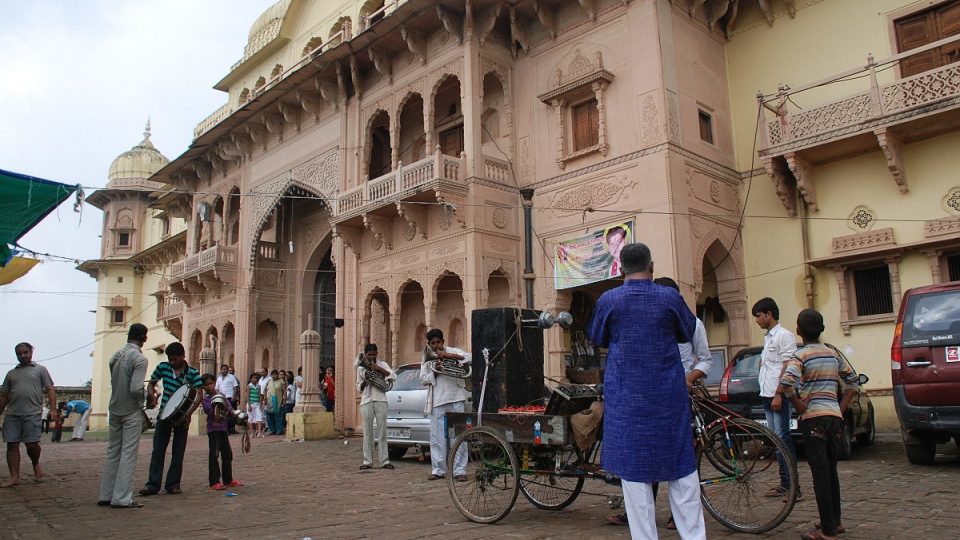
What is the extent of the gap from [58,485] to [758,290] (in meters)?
11.8

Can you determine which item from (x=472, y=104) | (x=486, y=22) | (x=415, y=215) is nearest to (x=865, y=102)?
(x=472, y=104)

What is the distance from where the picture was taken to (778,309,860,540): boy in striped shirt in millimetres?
4668

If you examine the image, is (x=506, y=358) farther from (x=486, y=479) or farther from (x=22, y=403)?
(x=22, y=403)

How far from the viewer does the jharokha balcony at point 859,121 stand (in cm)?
1151

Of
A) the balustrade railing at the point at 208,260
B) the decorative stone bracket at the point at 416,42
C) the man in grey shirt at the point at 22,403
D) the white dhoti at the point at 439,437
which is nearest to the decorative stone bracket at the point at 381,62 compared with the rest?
the decorative stone bracket at the point at 416,42

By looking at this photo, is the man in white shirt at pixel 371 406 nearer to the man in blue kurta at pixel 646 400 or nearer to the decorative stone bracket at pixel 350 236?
the man in blue kurta at pixel 646 400

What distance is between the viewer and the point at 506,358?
6473 mm

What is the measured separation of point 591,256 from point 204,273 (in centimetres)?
1446

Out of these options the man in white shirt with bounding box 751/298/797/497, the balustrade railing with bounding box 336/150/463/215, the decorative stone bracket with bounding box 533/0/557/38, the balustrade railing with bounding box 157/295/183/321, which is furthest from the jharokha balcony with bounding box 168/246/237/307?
the man in white shirt with bounding box 751/298/797/497

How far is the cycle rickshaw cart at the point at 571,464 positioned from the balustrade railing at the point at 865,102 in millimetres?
8993

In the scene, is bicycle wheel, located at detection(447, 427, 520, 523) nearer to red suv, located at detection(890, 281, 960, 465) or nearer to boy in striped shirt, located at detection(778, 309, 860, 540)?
boy in striped shirt, located at detection(778, 309, 860, 540)

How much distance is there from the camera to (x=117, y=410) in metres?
7.04

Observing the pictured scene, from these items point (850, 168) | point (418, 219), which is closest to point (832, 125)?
point (850, 168)

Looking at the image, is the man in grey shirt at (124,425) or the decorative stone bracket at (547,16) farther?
the decorative stone bracket at (547,16)
